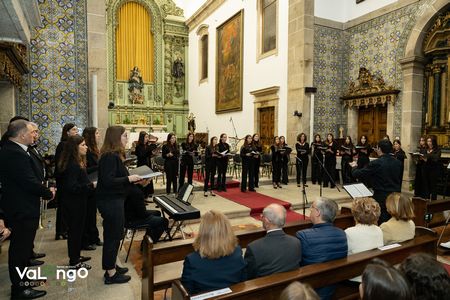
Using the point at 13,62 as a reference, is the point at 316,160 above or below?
below

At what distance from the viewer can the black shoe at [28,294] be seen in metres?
2.80

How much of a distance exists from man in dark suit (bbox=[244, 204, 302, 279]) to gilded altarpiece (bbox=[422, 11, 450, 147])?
753 centimetres

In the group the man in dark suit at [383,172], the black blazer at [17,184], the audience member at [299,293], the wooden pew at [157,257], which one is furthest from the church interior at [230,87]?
the black blazer at [17,184]

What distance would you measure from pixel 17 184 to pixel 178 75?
15704 mm

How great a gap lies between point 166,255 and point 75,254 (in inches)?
57.4

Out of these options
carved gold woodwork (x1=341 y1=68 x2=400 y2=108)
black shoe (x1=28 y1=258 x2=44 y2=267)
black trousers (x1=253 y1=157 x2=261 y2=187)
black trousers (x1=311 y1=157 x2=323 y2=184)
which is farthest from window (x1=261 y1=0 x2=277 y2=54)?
black shoe (x1=28 y1=258 x2=44 y2=267)

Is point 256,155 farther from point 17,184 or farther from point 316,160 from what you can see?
point 17,184

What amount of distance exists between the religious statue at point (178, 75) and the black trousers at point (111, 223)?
15.3 metres

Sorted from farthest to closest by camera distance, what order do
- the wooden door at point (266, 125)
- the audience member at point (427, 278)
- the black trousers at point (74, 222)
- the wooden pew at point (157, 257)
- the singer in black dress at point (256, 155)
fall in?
the wooden door at point (266, 125) → the singer in black dress at point (256, 155) → the black trousers at point (74, 222) → the wooden pew at point (157, 257) → the audience member at point (427, 278)

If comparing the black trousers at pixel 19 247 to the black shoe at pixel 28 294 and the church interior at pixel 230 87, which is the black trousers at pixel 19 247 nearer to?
the black shoe at pixel 28 294

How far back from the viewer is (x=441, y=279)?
1.32 meters

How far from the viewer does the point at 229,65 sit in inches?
545

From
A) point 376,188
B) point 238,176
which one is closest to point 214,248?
point 376,188

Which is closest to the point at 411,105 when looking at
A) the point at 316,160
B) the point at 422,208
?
the point at 316,160
